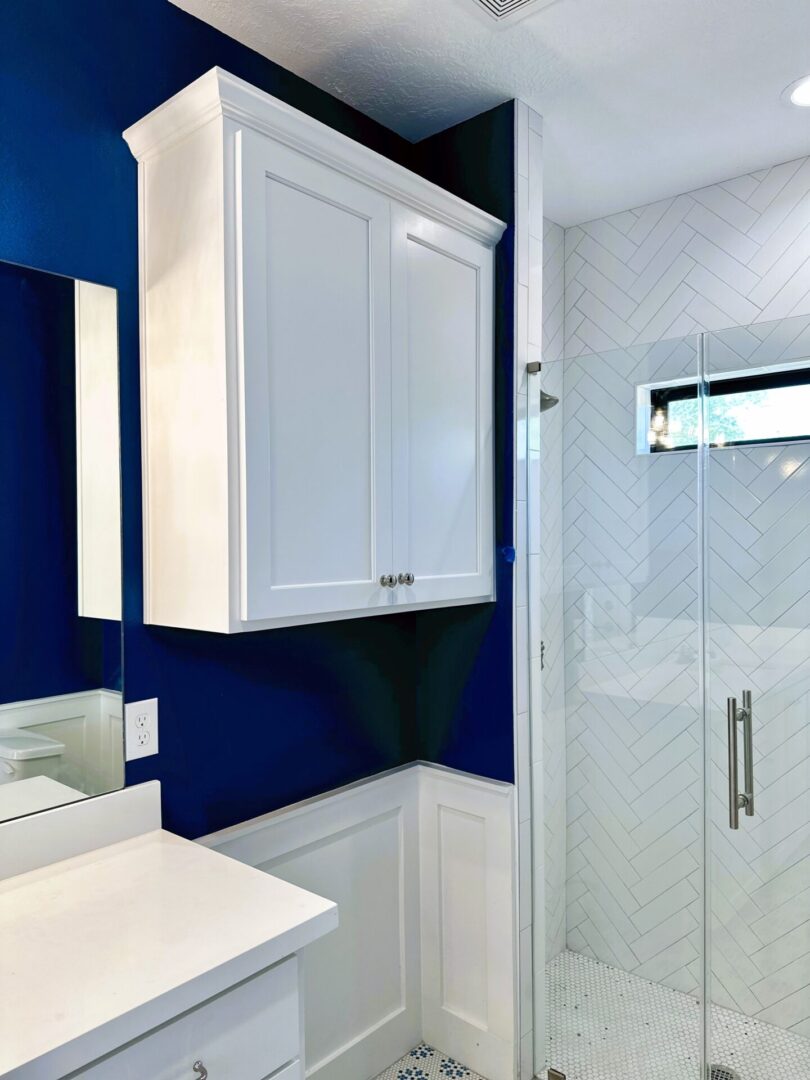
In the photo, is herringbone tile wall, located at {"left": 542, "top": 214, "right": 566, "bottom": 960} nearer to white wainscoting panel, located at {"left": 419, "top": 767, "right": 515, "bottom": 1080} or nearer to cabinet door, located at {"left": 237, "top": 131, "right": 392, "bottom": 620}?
white wainscoting panel, located at {"left": 419, "top": 767, "right": 515, "bottom": 1080}

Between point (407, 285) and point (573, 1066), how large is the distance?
6.93ft

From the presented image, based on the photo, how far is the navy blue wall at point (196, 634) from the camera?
1441 mm

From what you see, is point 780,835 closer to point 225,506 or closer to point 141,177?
point 225,506

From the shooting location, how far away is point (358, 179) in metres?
1.63

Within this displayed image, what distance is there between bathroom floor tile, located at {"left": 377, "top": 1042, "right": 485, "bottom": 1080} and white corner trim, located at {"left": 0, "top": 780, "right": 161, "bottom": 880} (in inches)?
44.9

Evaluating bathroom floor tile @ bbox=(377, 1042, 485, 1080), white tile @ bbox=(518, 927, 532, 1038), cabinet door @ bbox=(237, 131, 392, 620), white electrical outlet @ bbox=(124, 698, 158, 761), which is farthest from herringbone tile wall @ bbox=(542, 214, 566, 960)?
white electrical outlet @ bbox=(124, 698, 158, 761)

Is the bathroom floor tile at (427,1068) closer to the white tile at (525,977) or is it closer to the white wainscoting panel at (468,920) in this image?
Answer: the white wainscoting panel at (468,920)

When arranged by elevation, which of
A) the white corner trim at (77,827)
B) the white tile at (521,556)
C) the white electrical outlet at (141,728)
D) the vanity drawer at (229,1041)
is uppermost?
the white tile at (521,556)

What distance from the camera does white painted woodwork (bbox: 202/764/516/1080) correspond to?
6.43 feet

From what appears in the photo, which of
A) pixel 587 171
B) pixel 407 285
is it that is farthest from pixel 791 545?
pixel 587 171

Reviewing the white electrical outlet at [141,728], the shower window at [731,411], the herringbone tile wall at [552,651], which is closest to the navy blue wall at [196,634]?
the white electrical outlet at [141,728]

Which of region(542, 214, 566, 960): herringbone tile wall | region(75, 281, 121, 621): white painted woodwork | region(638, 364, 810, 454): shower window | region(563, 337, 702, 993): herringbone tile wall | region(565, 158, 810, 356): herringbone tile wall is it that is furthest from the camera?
region(565, 158, 810, 356): herringbone tile wall

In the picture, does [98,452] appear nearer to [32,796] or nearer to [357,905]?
[32,796]

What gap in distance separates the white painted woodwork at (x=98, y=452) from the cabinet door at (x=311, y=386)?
0.32 meters
